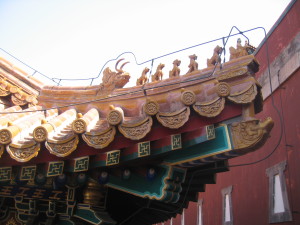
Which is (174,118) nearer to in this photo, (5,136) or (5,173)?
(5,136)

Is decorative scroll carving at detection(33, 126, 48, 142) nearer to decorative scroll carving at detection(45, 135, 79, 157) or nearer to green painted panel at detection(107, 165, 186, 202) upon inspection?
decorative scroll carving at detection(45, 135, 79, 157)

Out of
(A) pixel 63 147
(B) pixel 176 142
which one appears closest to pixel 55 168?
(A) pixel 63 147

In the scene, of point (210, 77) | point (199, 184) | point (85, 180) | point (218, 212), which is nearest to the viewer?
point (210, 77)

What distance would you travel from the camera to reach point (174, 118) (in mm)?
3480

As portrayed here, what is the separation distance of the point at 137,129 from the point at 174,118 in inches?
17.1

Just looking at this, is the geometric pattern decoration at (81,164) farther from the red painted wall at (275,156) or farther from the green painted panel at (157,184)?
the red painted wall at (275,156)

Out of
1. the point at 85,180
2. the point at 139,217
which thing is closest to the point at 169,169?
the point at 85,180

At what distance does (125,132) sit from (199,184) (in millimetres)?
2084

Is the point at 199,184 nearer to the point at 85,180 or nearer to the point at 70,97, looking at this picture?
the point at 85,180

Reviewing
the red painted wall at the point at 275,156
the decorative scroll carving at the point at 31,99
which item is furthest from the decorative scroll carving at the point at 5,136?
the red painted wall at the point at 275,156

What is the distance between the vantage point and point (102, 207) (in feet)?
14.4

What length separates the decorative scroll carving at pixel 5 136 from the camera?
3723 millimetres

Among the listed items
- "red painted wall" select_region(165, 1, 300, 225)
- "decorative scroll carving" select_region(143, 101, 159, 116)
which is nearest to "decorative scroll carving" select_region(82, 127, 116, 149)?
"decorative scroll carving" select_region(143, 101, 159, 116)

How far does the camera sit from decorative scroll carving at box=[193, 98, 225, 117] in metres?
3.41
